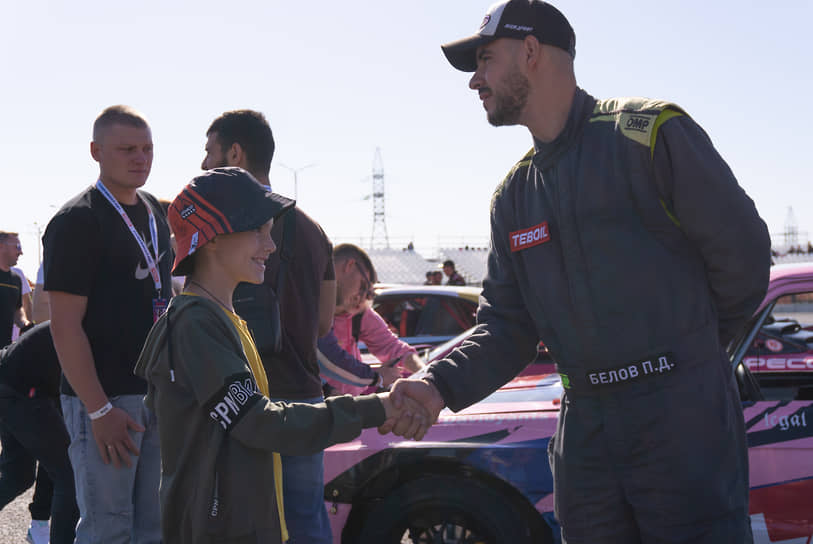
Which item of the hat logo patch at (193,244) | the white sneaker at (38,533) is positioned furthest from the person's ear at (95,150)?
the white sneaker at (38,533)

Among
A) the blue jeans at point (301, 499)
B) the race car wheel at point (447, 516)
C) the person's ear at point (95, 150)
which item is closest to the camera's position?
the blue jeans at point (301, 499)

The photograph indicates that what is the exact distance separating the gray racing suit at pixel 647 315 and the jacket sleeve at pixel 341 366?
156cm

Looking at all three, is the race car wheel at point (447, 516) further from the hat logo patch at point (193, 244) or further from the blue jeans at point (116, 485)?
the hat logo patch at point (193, 244)

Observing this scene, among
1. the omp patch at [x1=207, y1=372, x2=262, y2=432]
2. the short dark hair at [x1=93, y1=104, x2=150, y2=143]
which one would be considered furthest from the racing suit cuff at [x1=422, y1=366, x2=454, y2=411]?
the short dark hair at [x1=93, y1=104, x2=150, y2=143]

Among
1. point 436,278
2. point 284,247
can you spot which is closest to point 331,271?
point 284,247

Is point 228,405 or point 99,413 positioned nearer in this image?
point 228,405

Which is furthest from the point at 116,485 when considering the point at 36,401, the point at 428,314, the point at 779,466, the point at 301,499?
the point at 428,314

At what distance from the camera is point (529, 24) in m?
2.23

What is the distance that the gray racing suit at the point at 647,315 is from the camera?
1.93 metres

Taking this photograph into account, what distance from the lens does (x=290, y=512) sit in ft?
8.56

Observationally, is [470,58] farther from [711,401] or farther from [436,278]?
[436,278]

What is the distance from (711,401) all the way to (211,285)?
1.38 m

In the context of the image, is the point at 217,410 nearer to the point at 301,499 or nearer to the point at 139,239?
the point at 301,499

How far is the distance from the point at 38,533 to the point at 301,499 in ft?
8.63
